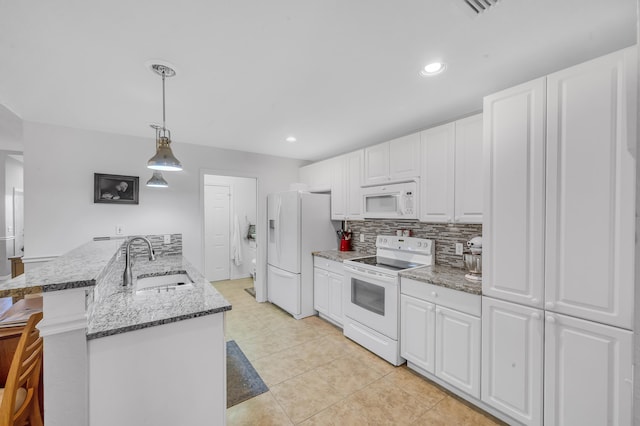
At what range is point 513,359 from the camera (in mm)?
1618

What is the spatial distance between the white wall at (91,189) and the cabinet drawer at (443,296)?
2.78 metres

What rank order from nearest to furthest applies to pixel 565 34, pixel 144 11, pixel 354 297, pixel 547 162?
1. pixel 144 11
2. pixel 565 34
3. pixel 547 162
4. pixel 354 297

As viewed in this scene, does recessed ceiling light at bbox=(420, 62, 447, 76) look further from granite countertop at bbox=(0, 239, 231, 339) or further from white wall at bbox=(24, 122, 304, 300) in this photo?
white wall at bbox=(24, 122, 304, 300)

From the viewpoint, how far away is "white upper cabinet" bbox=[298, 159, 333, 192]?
12.3ft

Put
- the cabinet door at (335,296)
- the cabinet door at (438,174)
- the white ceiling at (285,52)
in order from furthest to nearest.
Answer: the cabinet door at (335,296)
the cabinet door at (438,174)
the white ceiling at (285,52)

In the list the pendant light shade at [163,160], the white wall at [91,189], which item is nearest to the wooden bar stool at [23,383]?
the pendant light shade at [163,160]

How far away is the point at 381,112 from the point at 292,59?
114cm

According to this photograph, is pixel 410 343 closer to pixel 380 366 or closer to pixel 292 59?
pixel 380 366

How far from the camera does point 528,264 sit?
1.56 metres

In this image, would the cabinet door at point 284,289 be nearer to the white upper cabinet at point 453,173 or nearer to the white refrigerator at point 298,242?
the white refrigerator at point 298,242

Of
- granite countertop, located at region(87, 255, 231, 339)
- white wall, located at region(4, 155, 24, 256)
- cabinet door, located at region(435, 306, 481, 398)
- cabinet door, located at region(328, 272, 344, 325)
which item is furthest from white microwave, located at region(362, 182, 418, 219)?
white wall, located at region(4, 155, 24, 256)

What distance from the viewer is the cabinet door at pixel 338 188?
347 centimetres

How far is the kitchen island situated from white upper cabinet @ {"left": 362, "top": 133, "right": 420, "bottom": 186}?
7.01ft

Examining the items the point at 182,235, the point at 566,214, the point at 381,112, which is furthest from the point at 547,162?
the point at 182,235
